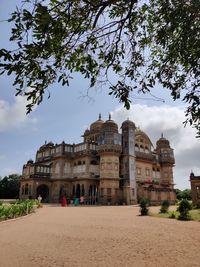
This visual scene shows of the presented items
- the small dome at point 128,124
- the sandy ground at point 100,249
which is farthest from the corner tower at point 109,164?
the sandy ground at point 100,249

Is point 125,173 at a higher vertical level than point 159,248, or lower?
higher

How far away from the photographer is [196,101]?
623 centimetres

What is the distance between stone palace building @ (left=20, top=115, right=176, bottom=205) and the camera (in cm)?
4362

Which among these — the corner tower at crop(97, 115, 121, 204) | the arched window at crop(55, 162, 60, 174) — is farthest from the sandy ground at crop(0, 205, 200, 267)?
the arched window at crop(55, 162, 60, 174)

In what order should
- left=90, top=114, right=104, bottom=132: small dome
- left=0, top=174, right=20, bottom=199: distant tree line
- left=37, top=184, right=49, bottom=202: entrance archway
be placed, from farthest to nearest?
1. left=0, top=174, right=20, bottom=199: distant tree line
2. left=90, top=114, right=104, bottom=132: small dome
3. left=37, top=184, right=49, bottom=202: entrance archway

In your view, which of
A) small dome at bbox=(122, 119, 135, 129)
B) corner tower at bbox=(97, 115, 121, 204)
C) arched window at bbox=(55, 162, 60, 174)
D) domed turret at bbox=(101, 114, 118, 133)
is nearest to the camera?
corner tower at bbox=(97, 115, 121, 204)

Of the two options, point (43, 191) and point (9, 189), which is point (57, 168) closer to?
point (43, 191)

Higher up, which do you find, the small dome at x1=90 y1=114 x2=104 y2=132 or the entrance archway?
the small dome at x1=90 y1=114 x2=104 y2=132

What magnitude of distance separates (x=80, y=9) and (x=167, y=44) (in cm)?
256

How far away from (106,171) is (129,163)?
13.5 ft

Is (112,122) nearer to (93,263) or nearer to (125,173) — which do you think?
(125,173)

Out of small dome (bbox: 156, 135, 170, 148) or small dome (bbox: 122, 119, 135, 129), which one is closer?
small dome (bbox: 122, 119, 135, 129)

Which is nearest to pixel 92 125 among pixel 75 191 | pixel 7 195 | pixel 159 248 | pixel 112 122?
pixel 112 122

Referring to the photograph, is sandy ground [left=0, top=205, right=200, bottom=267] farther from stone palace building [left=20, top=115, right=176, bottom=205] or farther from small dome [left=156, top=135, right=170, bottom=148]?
small dome [left=156, top=135, right=170, bottom=148]
